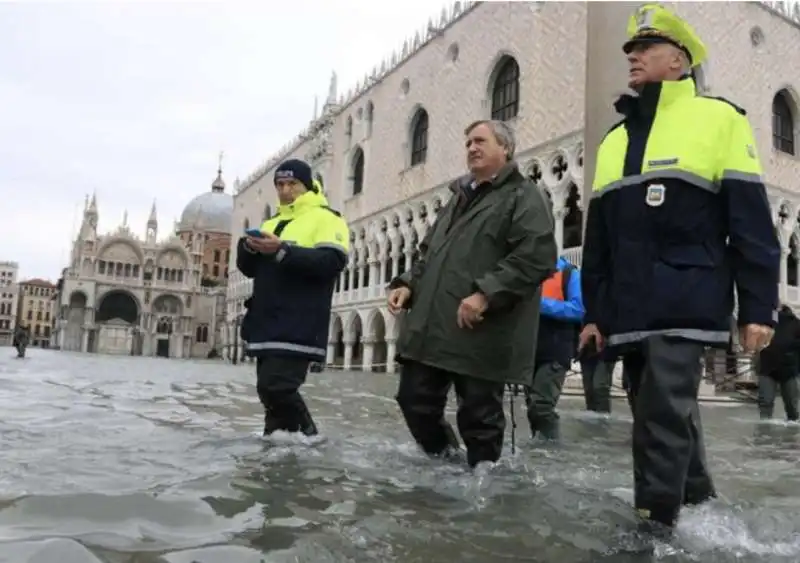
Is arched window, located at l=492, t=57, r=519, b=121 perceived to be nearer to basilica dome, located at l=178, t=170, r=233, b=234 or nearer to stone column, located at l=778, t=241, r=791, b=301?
stone column, located at l=778, t=241, r=791, b=301

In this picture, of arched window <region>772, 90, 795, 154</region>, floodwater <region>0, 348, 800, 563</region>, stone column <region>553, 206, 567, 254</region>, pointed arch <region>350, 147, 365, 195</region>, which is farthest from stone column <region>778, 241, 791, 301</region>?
pointed arch <region>350, 147, 365, 195</region>

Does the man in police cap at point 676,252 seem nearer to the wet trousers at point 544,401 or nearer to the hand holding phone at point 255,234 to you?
the hand holding phone at point 255,234

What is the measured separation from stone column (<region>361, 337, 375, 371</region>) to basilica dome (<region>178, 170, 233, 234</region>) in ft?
159

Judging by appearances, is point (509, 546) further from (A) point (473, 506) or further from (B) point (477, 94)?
(B) point (477, 94)

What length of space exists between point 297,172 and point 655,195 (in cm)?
223

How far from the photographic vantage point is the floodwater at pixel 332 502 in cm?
211

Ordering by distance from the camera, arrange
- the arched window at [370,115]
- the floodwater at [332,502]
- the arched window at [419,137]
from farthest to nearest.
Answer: the arched window at [370,115]
the arched window at [419,137]
the floodwater at [332,502]

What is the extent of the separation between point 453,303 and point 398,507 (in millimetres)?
942

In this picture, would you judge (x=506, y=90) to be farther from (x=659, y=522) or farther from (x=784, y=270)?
(x=659, y=522)

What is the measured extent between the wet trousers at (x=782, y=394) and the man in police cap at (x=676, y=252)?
6258 mm

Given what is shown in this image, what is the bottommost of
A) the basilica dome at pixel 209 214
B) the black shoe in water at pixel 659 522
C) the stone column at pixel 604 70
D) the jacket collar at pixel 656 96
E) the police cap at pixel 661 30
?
the black shoe in water at pixel 659 522

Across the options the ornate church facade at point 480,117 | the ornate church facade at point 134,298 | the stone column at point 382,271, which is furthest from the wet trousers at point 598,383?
the ornate church facade at point 134,298

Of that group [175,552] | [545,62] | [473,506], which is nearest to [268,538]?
[175,552]

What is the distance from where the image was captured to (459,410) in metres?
3.31
